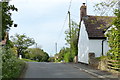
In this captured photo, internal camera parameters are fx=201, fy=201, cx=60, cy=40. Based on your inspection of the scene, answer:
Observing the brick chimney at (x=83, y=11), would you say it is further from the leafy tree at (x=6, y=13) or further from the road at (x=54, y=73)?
the leafy tree at (x=6, y=13)

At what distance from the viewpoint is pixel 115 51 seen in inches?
562

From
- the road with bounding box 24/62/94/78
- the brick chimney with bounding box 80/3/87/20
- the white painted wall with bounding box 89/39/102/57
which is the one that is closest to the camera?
the road with bounding box 24/62/94/78

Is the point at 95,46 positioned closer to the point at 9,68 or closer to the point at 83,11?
the point at 83,11

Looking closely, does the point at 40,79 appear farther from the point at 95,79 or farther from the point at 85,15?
the point at 85,15

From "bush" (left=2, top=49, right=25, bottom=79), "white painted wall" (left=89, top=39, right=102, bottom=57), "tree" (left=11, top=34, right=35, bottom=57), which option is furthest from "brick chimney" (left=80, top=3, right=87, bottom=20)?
"tree" (left=11, top=34, right=35, bottom=57)

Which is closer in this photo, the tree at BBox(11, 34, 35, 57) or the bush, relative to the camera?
the bush

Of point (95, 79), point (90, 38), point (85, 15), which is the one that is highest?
point (85, 15)

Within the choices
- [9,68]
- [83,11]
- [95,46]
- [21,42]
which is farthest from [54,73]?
[21,42]

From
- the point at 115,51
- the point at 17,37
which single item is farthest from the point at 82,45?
the point at 17,37

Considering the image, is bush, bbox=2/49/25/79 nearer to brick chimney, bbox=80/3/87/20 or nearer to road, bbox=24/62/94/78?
road, bbox=24/62/94/78

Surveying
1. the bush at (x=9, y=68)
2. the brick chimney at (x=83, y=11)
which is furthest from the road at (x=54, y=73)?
the brick chimney at (x=83, y=11)

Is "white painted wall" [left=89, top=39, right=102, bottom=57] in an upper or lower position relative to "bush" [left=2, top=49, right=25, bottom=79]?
upper

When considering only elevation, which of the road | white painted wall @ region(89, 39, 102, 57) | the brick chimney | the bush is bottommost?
the road

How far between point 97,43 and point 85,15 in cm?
580
